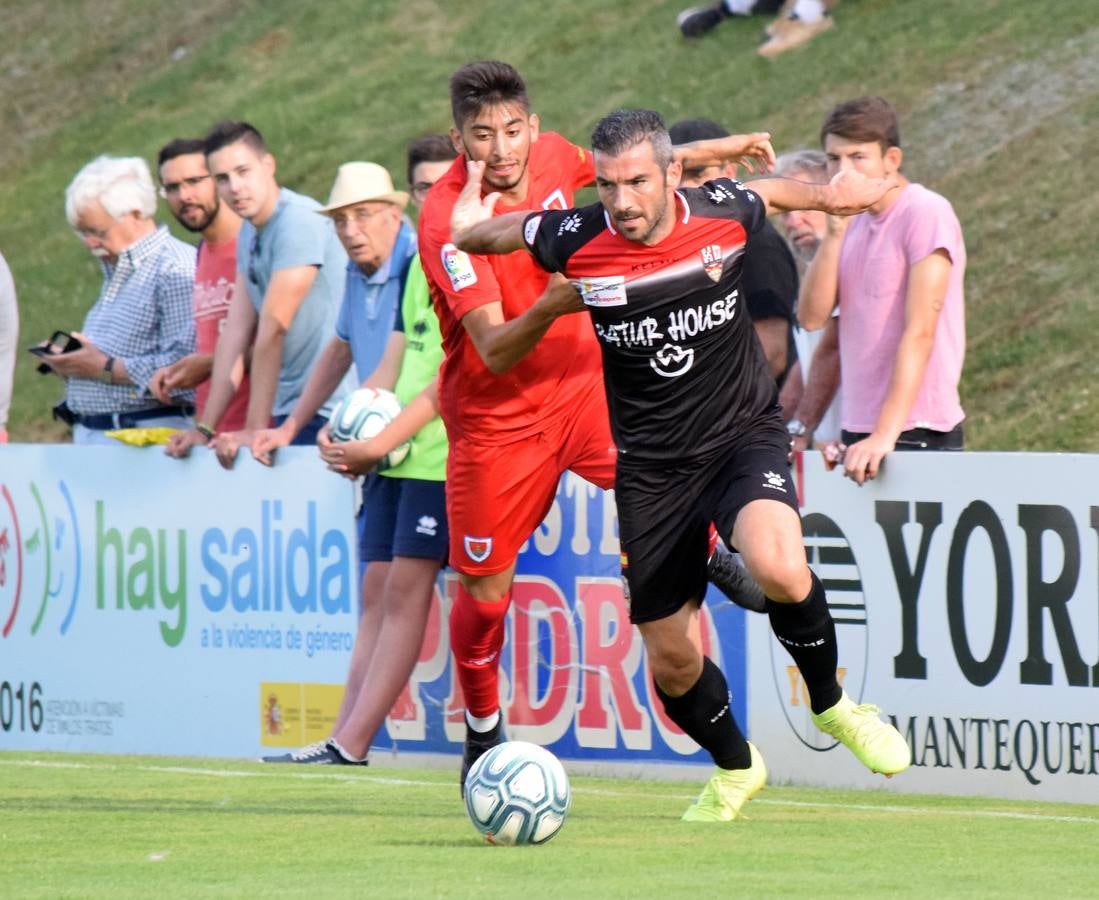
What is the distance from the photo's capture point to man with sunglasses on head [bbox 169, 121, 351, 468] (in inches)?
427

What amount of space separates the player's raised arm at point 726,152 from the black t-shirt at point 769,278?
58.0 inches

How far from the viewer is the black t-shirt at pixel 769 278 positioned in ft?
31.2

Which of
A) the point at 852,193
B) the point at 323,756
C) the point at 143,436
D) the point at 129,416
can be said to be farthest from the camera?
the point at 129,416

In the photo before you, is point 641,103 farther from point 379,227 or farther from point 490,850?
point 490,850

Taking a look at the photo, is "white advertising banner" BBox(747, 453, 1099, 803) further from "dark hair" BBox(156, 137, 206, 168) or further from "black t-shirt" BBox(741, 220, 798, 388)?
"dark hair" BBox(156, 137, 206, 168)

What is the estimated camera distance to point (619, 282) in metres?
7.19

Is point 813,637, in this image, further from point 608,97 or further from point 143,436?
point 608,97

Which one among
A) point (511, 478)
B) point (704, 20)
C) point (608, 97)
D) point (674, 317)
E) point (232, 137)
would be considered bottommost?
point (511, 478)

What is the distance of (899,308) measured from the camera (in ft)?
29.7

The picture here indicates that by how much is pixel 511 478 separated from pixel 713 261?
154cm

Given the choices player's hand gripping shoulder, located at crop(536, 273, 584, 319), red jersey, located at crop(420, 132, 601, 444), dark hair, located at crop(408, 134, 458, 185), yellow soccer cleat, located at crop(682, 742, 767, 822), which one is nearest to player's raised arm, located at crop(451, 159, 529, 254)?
player's hand gripping shoulder, located at crop(536, 273, 584, 319)

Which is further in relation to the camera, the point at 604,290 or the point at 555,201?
the point at 555,201

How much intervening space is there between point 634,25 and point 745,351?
1799 centimetres

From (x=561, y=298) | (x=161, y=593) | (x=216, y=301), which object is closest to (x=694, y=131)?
(x=561, y=298)
